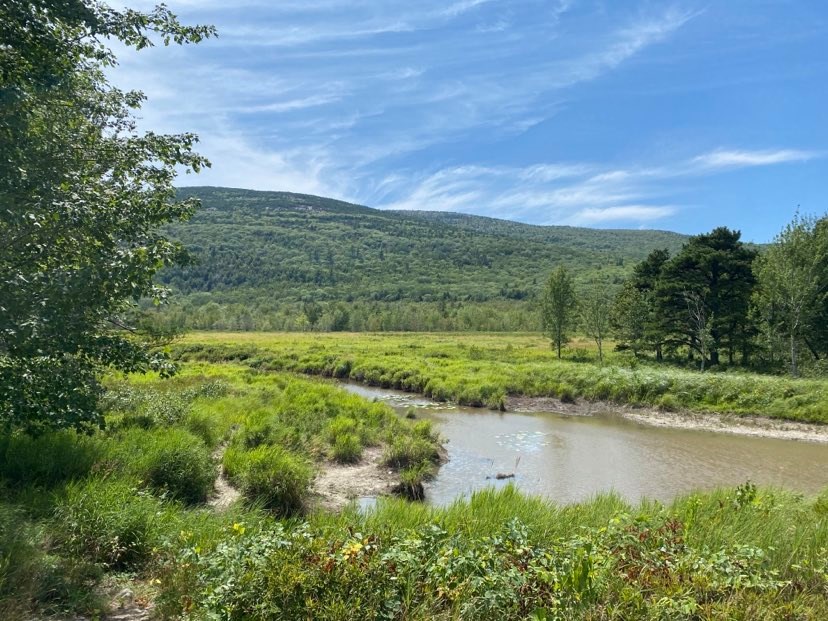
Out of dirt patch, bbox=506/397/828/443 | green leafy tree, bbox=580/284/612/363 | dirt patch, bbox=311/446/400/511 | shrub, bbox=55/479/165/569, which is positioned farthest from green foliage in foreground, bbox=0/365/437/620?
green leafy tree, bbox=580/284/612/363

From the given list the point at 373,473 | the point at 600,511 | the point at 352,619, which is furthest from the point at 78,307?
the point at 373,473

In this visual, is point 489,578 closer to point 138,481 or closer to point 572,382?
point 138,481

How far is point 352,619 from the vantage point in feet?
14.8

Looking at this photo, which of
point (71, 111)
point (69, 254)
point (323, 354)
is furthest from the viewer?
point (323, 354)

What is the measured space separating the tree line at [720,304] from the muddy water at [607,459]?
15.0 meters

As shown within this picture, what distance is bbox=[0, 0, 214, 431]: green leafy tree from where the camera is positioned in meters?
5.67

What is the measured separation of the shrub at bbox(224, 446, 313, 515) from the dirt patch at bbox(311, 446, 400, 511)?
24.1 inches

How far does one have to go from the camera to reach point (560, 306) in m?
51.5

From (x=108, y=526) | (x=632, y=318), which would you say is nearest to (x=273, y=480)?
(x=108, y=526)

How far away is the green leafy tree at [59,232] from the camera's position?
18.6ft

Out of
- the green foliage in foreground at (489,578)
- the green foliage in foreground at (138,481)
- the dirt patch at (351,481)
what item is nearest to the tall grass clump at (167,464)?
the green foliage in foreground at (138,481)

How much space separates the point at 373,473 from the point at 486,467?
4319mm

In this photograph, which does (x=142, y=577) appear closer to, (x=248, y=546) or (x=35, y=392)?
(x=248, y=546)

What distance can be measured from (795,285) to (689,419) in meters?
14.1
